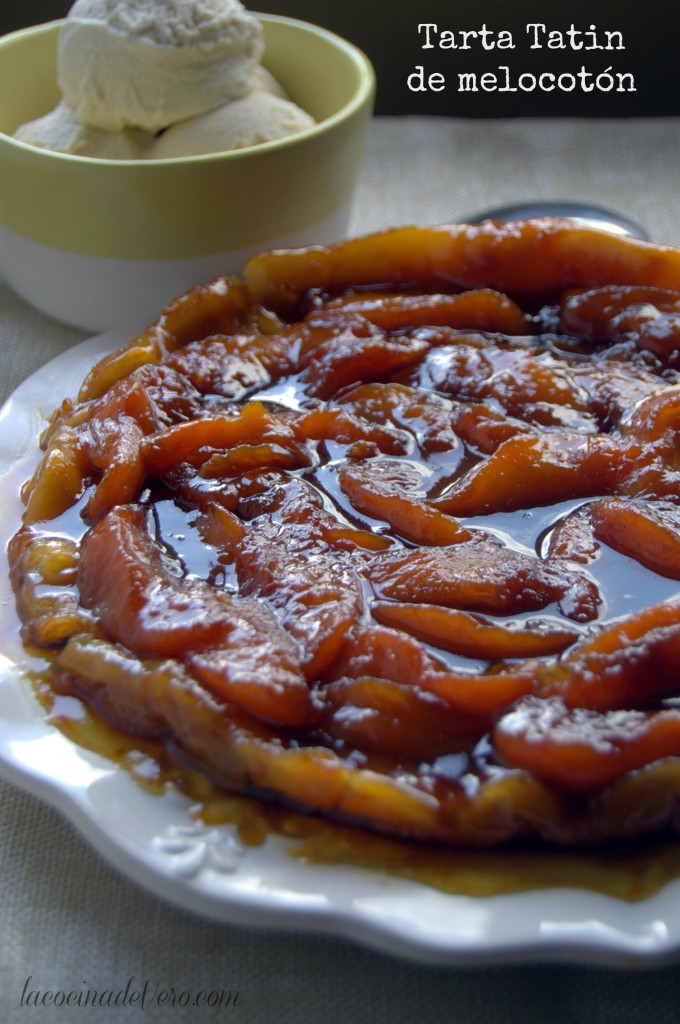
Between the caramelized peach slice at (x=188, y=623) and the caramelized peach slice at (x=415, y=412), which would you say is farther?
the caramelized peach slice at (x=415, y=412)

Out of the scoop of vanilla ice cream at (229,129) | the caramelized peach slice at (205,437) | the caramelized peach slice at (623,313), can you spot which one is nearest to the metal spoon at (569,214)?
the scoop of vanilla ice cream at (229,129)

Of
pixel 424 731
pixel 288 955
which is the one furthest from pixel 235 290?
pixel 288 955

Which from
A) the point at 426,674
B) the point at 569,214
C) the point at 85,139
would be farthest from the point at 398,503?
the point at 569,214

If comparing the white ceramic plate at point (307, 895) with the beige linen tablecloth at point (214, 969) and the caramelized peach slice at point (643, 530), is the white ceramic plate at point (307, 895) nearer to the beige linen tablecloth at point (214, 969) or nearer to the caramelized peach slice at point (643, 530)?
the beige linen tablecloth at point (214, 969)

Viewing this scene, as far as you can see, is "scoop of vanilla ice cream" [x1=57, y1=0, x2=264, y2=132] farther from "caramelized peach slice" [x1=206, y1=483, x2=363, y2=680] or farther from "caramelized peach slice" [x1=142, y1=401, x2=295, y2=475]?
"caramelized peach slice" [x1=206, y1=483, x2=363, y2=680]

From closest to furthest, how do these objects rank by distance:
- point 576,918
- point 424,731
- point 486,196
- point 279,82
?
point 576,918 → point 424,731 → point 279,82 → point 486,196

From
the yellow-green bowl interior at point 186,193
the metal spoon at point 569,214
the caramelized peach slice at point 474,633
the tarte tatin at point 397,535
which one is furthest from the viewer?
the metal spoon at point 569,214

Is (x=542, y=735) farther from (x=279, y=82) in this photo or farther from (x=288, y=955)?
(x=279, y=82)

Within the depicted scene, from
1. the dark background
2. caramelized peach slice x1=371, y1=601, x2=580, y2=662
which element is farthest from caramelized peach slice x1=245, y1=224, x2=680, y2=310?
the dark background
